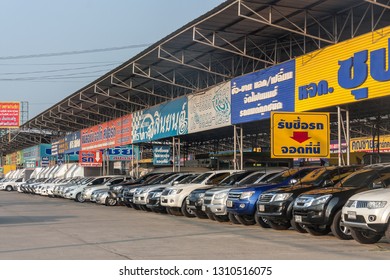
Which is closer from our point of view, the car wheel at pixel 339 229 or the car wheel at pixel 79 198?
the car wheel at pixel 339 229

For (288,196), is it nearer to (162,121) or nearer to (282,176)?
(282,176)

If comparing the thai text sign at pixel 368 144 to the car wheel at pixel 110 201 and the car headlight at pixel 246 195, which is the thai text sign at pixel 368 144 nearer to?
the car wheel at pixel 110 201

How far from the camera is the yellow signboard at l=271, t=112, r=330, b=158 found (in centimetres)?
1830

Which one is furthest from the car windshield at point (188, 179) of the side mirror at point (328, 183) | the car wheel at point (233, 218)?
the side mirror at point (328, 183)

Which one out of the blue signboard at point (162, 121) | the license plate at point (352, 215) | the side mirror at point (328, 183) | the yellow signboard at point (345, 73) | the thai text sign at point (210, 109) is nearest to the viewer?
the license plate at point (352, 215)

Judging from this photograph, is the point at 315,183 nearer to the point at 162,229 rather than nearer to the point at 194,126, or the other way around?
the point at 162,229

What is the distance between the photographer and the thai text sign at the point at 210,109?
27.2 meters

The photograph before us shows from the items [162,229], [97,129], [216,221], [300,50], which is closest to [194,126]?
[300,50]

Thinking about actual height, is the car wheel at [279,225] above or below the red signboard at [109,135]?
below

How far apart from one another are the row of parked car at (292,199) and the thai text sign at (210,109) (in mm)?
4250

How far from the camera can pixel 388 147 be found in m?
39.5

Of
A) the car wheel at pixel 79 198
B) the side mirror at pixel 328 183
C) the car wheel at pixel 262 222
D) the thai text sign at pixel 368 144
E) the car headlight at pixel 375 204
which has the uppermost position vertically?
the thai text sign at pixel 368 144

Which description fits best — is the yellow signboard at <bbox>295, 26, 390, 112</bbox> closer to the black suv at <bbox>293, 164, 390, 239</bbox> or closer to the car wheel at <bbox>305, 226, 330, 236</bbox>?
the black suv at <bbox>293, 164, 390, 239</bbox>

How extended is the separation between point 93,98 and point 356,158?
22301mm
